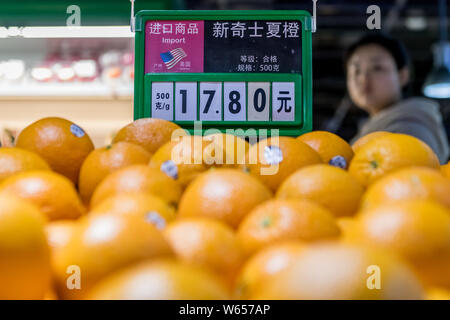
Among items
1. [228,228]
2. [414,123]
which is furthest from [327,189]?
[414,123]

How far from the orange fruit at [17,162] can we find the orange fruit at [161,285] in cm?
49

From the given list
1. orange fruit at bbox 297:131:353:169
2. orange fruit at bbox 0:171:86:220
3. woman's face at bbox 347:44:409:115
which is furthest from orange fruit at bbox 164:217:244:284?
woman's face at bbox 347:44:409:115

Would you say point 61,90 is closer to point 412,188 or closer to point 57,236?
point 57,236

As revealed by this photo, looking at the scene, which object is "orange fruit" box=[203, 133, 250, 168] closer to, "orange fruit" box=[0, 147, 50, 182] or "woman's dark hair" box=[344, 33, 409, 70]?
"orange fruit" box=[0, 147, 50, 182]

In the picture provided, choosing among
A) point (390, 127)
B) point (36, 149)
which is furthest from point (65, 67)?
point (36, 149)

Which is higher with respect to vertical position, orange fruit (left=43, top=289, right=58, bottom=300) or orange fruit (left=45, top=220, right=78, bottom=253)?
orange fruit (left=45, top=220, right=78, bottom=253)

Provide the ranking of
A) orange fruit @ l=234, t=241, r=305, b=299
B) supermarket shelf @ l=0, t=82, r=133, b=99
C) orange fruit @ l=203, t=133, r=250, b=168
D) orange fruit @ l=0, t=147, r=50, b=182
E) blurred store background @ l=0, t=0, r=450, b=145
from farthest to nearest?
supermarket shelf @ l=0, t=82, r=133, b=99 < blurred store background @ l=0, t=0, r=450, b=145 < orange fruit @ l=203, t=133, r=250, b=168 < orange fruit @ l=0, t=147, r=50, b=182 < orange fruit @ l=234, t=241, r=305, b=299

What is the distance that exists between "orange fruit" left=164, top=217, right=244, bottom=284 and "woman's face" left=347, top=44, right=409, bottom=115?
3262mm

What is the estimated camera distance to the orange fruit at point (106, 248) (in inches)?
24.6

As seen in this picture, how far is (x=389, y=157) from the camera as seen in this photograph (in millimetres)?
1013

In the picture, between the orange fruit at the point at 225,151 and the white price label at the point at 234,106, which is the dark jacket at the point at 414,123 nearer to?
the white price label at the point at 234,106

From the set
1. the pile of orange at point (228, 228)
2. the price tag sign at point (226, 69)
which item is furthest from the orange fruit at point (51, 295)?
the price tag sign at point (226, 69)

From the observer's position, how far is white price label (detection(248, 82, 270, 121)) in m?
1.86
